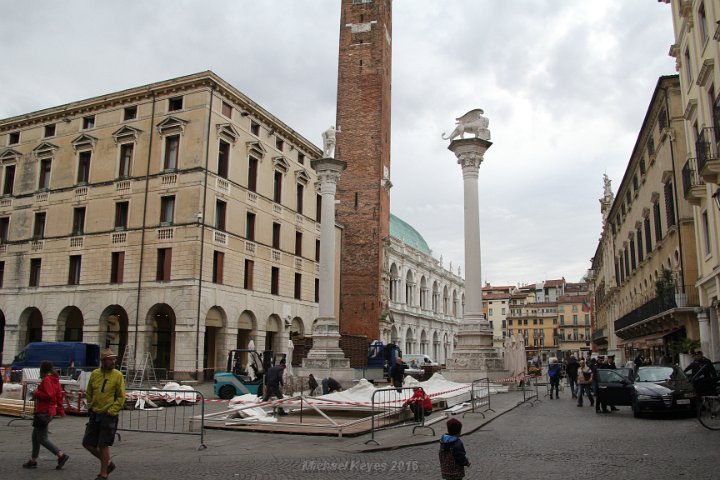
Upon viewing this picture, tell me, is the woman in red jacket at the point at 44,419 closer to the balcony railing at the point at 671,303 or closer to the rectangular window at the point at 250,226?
the balcony railing at the point at 671,303

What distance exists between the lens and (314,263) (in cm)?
4238

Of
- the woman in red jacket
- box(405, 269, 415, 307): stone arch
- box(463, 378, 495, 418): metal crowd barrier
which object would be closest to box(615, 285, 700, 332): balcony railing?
box(463, 378, 495, 418): metal crowd barrier

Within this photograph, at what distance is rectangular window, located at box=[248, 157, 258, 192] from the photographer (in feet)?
119

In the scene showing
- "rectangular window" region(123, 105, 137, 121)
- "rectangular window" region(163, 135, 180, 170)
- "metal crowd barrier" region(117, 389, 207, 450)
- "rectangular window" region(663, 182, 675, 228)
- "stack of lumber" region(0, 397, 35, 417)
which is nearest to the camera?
"metal crowd barrier" region(117, 389, 207, 450)

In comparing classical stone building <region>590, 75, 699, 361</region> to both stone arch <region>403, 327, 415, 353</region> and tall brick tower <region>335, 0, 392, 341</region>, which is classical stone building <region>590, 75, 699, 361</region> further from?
stone arch <region>403, 327, 415, 353</region>

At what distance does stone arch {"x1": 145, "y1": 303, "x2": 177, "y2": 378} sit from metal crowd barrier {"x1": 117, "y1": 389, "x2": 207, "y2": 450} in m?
12.8

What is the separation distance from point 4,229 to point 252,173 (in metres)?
15.2

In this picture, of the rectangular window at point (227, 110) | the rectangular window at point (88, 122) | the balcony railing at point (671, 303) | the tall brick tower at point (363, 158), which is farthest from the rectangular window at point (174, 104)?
the balcony railing at point (671, 303)

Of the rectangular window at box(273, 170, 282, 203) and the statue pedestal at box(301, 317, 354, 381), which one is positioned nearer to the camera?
the statue pedestal at box(301, 317, 354, 381)

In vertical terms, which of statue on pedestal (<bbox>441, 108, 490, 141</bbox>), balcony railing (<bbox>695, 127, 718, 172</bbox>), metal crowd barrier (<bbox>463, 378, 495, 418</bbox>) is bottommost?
metal crowd barrier (<bbox>463, 378, 495, 418</bbox>)

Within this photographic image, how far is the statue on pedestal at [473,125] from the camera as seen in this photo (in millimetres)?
25094

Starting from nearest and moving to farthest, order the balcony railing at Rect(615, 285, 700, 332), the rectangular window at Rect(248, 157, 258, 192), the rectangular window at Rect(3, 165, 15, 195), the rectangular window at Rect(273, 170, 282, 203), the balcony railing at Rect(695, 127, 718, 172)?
1. the balcony railing at Rect(695, 127, 718, 172)
2. the balcony railing at Rect(615, 285, 700, 332)
3. the rectangular window at Rect(248, 157, 258, 192)
4. the rectangular window at Rect(3, 165, 15, 195)
5. the rectangular window at Rect(273, 170, 282, 203)

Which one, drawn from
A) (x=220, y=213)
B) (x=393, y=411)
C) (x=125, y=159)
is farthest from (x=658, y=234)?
(x=125, y=159)

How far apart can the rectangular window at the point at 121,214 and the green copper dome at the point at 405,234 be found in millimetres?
34547
